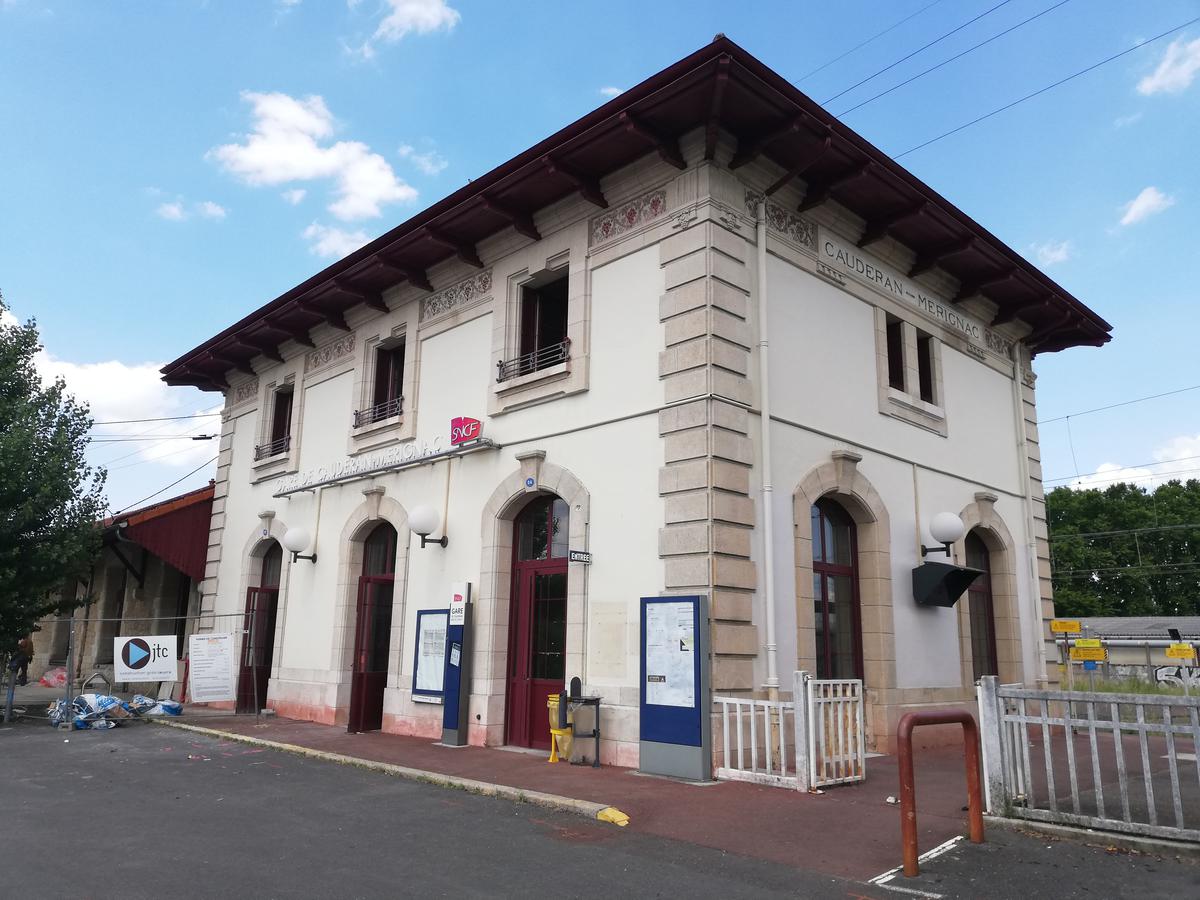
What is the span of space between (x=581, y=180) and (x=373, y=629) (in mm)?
7679

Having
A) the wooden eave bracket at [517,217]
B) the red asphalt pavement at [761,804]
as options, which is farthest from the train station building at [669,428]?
the red asphalt pavement at [761,804]

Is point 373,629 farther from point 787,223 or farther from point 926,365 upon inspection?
point 926,365

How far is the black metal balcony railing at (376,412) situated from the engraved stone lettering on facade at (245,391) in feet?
15.4

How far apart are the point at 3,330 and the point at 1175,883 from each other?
62.1 ft

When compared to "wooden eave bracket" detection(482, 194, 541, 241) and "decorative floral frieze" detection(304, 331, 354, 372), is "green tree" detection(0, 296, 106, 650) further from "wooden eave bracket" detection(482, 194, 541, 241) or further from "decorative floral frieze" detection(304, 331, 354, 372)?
"wooden eave bracket" detection(482, 194, 541, 241)

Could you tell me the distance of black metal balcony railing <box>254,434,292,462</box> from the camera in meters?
16.7

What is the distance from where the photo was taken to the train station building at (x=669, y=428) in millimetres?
9609

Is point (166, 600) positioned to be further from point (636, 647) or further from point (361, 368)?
point (636, 647)

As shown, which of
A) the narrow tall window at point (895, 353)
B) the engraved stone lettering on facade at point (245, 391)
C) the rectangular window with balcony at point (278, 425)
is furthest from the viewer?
the engraved stone lettering on facade at point (245, 391)

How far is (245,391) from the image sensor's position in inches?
729

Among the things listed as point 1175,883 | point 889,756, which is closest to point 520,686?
point 889,756

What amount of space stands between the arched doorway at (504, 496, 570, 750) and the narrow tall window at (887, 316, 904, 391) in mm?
5398

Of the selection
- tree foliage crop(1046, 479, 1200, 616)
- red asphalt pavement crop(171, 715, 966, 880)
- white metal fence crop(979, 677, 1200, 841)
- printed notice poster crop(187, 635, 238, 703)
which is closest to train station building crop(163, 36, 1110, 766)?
red asphalt pavement crop(171, 715, 966, 880)

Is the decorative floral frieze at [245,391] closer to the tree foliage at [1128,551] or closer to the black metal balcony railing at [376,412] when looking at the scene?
the black metal balcony railing at [376,412]
